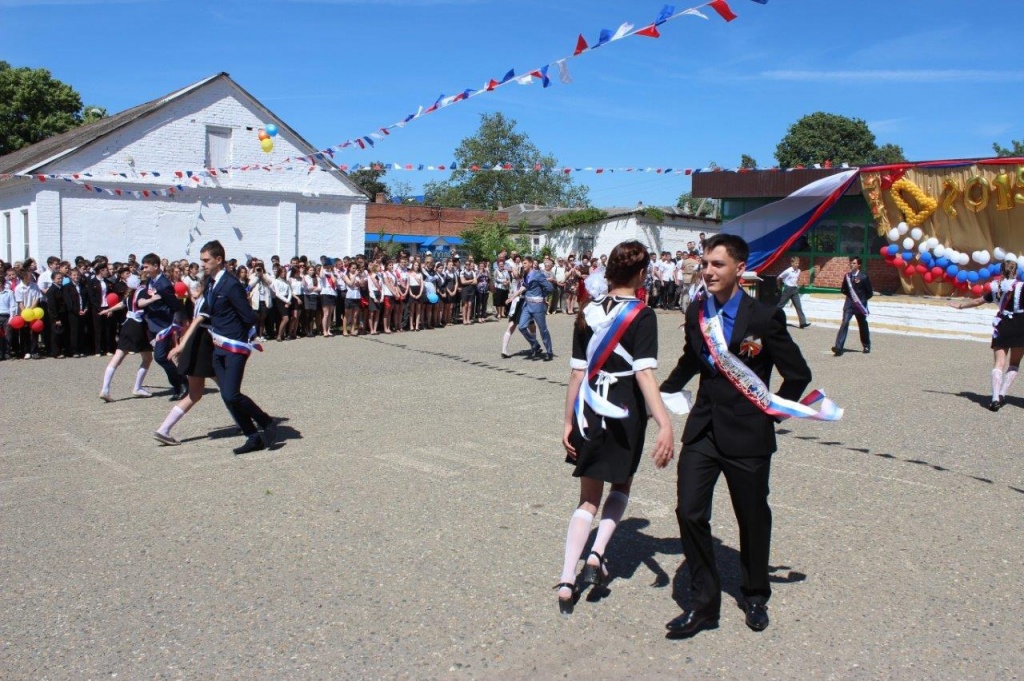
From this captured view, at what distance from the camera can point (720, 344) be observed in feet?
13.0

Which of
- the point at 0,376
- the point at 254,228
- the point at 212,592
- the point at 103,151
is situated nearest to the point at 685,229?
the point at 254,228

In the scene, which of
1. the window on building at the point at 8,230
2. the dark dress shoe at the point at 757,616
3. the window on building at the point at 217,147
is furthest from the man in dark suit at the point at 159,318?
the window on building at the point at 8,230

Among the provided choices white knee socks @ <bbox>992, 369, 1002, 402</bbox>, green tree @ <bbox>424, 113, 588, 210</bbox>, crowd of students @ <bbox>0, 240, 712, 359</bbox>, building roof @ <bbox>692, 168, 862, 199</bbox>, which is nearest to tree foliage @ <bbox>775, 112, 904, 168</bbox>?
green tree @ <bbox>424, 113, 588, 210</bbox>

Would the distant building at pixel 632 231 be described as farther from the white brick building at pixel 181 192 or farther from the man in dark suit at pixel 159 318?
the man in dark suit at pixel 159 318

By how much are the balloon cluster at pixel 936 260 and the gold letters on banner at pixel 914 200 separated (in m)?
0.23

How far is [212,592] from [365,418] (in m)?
4.50

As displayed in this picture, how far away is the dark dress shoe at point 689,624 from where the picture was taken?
389 cm

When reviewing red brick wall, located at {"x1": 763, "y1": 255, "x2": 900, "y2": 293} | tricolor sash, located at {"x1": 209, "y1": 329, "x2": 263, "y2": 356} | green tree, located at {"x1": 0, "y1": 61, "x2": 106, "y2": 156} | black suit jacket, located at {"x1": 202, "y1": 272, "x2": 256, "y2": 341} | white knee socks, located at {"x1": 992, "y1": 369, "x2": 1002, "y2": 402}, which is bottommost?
white knee socks, located at {"x1": 992, "y1": 369, "x2": 1002, "y2": 402}

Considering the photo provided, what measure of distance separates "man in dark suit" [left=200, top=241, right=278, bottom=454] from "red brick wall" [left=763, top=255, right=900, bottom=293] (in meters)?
20.4

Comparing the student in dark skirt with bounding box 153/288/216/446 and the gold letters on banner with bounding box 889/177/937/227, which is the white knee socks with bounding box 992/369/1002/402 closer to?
the student in dark skirt with bounding box 153/288/216/446

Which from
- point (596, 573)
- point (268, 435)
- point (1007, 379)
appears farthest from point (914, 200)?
point (596, 573)

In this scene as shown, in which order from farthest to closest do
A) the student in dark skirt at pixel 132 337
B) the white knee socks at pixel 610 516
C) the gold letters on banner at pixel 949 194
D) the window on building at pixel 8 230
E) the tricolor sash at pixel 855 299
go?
the window on building at pixel 8 230
the gold letters on banner at pixel 949 194
the tricolor sash at pixel 855 299
the student in dark skirt at pixel 132 337
the white knee socks at pixel 610 516

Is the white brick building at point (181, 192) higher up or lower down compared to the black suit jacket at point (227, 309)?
higher up

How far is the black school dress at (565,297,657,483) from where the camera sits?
Result: 13.5 feet
